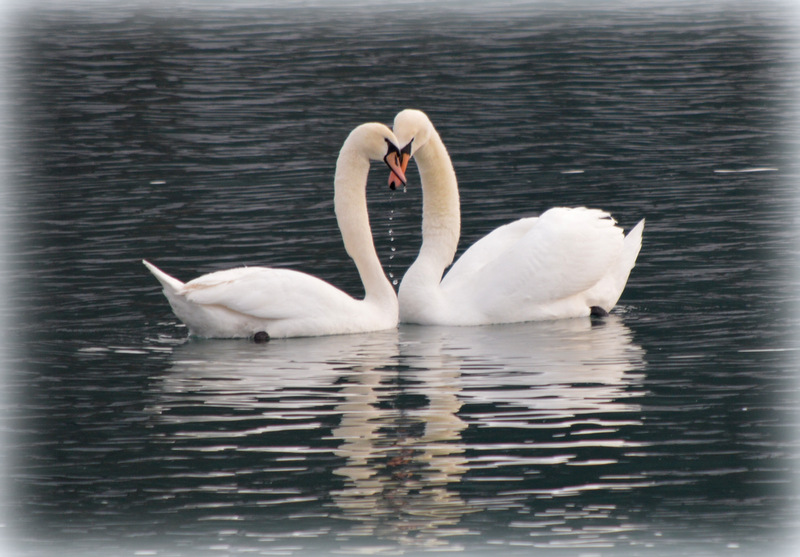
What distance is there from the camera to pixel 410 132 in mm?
11586

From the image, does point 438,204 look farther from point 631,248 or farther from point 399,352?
point 399,352

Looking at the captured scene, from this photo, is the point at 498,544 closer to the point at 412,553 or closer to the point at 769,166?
the point at 412,553

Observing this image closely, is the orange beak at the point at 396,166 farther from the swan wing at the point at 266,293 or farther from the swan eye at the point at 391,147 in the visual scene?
the swan wing at the point at 266,293

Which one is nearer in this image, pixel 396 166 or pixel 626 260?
pixel 396 166

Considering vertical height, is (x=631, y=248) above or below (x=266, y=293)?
above

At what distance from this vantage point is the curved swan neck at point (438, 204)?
11.9m

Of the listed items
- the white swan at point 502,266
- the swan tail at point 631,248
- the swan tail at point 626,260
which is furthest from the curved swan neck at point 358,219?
the swan tail at point 631,248

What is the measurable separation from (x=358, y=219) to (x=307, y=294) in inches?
37.0

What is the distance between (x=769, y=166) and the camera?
17.8 metres

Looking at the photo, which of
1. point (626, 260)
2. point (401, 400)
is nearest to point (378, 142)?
point (626, 260)

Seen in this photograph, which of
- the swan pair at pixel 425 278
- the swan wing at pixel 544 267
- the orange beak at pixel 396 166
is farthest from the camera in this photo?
the swan wing at pixel 544 267

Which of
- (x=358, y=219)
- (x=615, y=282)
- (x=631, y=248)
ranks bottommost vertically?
(x=615, y=282)

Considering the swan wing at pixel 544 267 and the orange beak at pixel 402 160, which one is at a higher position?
the orange beak at pixel 402 160

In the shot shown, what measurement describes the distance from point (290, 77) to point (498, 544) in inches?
863
